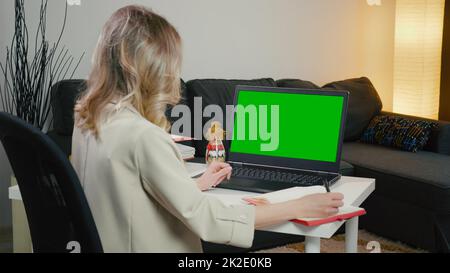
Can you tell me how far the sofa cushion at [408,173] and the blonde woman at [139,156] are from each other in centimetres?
189

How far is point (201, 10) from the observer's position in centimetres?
392

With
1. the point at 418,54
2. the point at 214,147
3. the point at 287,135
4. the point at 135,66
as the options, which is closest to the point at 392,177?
the point at 287,135

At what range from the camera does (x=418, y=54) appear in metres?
4.66

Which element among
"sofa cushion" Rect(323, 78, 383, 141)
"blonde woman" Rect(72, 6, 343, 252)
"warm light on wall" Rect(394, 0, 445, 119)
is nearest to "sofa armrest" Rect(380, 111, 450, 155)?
"sofa cushion" Rect(323, 78, 383, 141)

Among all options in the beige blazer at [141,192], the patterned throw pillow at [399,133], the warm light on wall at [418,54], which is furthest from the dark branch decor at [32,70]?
the warm light on wall at [418,54]

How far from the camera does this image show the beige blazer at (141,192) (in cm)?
134

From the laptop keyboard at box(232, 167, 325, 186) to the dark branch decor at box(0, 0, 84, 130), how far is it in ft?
4.38

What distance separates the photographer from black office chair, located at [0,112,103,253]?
1.12 m

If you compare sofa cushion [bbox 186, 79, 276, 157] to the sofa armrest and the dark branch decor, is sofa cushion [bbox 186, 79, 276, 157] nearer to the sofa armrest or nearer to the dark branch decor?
the dark branch decor

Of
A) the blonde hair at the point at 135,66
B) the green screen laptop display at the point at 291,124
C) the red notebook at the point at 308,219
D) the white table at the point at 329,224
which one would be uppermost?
the blonde hair at the point at 135,66

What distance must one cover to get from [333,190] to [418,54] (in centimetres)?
304

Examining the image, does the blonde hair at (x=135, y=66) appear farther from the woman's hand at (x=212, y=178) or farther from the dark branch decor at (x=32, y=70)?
the dark branch decor at (x=32, y=70)

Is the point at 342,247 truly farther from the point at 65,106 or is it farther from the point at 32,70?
the point at 32,70

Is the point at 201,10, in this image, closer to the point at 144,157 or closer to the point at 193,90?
the point at 193,90
